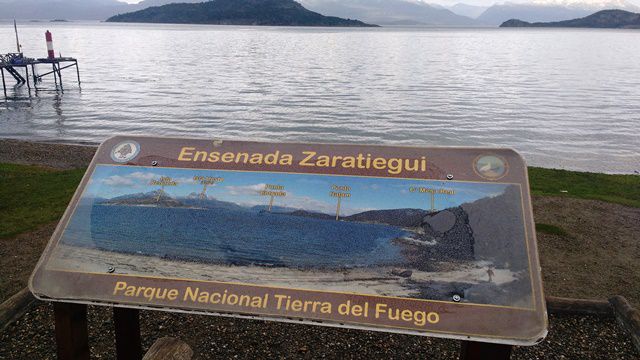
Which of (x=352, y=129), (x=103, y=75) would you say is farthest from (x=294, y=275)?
(x=103, y=75)

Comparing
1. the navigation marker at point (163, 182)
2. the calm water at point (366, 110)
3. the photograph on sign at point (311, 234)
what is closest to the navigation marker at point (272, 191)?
the photograph on sign at point (311, 234)

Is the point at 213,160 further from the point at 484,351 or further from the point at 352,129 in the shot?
the point at 352,129

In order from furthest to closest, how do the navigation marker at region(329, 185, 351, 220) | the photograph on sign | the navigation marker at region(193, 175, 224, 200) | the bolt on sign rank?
the navigation marker at region(193, 175, 224, 200) < the navigation marker at region(329, 185, 351, 220) < the photograph on sign < the bolt on sign

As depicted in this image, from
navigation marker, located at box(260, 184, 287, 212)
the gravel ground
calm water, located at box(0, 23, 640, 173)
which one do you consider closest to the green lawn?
the gravel ground

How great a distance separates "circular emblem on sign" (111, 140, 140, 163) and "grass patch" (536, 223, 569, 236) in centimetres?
837

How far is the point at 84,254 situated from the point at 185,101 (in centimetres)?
3407

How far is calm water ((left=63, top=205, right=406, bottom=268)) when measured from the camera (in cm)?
379

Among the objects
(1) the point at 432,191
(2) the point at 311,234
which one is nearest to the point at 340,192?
(2) the point at 311,234

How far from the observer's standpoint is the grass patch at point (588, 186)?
13.0 meters

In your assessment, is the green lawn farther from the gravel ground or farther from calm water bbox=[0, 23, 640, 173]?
calm water bbox=[0, 23, 640, 173]

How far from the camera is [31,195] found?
11.8 metres

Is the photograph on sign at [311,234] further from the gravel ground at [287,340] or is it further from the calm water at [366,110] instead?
the calm water at [366,110]

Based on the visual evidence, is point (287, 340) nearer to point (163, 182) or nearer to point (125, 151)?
point (163, 182)

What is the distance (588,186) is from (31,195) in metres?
15.1
